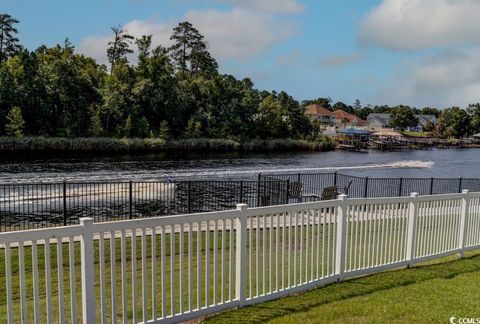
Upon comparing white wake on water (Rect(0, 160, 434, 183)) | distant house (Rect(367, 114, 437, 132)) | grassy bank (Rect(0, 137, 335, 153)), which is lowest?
white wake on water (Rect(0, 160, 434, 183))

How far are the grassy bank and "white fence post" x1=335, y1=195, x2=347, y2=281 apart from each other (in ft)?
159

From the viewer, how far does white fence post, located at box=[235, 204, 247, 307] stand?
5.25m

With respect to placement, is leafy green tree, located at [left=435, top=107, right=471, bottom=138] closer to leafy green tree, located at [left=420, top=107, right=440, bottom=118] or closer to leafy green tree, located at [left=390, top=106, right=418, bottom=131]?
leafy green tree, located at [left=390, top=106, right=418, bottom=131]

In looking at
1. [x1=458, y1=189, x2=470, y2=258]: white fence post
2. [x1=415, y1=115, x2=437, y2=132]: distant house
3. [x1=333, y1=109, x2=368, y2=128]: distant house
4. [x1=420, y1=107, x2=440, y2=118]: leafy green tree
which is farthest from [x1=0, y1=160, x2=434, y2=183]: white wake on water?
[x1=420, y1=107, x2=440, y2=118]: leafy green tree

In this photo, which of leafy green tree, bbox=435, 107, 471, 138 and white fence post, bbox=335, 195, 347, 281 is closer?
white fence post, bbox=335, 195, 347, 281

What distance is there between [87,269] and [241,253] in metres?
1.88

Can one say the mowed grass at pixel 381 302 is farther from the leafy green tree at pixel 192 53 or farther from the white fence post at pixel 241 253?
the leafy green tree at pixel 192 53

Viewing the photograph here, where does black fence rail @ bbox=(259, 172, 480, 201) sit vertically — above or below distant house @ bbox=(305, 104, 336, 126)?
below

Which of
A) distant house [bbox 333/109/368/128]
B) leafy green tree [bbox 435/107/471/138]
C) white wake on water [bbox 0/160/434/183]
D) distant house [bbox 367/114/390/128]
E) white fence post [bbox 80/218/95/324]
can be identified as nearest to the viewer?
white fence post [bbox 80/218/95/324]

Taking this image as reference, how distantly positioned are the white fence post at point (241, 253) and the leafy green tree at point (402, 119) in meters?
134

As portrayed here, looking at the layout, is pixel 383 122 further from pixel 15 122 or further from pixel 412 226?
pixel 412 226

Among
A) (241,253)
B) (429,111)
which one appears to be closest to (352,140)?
(241,253)

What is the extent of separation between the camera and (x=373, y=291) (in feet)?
20.3

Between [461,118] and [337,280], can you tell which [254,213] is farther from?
[461,118]
